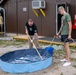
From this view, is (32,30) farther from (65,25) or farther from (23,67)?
(23,67)

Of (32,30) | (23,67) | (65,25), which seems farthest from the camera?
(32,30)

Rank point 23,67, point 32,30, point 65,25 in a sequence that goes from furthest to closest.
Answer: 1. point 32,30
2. point 65,25
3. point 23,67

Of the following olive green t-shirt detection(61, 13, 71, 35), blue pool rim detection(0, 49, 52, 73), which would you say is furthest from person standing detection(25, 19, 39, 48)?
blue pool rim detection(0, 49, 52, 73)

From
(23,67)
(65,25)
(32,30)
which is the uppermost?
(65,25)

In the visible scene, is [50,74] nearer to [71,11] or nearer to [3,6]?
[71,11]

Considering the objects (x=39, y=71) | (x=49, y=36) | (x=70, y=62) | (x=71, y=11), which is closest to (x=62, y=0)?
(x=71, y=11)

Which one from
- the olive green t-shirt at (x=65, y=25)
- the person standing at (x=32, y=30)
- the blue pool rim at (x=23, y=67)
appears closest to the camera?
the blue pool rim at (x=23, y=67)

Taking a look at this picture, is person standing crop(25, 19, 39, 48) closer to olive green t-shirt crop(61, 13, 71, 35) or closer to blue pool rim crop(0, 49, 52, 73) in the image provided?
olive green t-shirt crop(61, 13, 71, 35)

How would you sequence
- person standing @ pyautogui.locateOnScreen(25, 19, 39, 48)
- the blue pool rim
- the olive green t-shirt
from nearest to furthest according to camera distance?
the blue pool rim, the olive green t-shirt, person standing @ pyautogui.locateOnScreen(25, 19, 39, 48)

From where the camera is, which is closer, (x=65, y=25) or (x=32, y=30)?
(x=65, y=25)

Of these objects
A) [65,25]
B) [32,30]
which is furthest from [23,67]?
[32,30]

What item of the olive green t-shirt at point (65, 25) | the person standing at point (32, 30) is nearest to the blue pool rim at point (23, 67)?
the olive green t-shirt at point (65, 25)

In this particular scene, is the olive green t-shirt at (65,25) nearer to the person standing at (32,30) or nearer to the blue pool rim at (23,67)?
the blue pool rim at (23,67)

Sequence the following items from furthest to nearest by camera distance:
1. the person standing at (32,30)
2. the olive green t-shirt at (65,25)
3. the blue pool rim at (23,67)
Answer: the person standing at (32,30) → the olive green t-shirt at (65,25) → the blue pool rim at (23,67)
